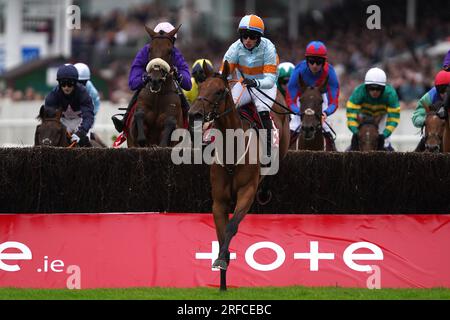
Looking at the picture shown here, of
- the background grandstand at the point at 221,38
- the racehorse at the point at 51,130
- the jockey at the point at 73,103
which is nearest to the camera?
the racehorse at the point at 51,130

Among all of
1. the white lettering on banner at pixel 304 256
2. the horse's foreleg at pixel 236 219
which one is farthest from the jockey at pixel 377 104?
the horse's foreleg at pixel 236 219

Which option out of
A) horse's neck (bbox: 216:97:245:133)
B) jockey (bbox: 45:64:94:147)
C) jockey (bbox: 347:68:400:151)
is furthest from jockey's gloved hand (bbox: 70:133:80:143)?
horse's neck (bbox: 216:97:245:133)

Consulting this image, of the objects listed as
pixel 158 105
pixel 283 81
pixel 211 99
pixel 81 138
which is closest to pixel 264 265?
pixel 211 99

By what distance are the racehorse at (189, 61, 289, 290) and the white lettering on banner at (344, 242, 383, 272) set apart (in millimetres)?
958

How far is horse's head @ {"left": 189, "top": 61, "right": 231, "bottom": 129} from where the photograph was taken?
29.9 feet

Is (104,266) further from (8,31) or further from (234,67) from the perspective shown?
(8,31)

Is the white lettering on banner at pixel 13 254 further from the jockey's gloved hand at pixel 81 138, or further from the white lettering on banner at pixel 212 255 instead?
the jockey's gloved hand at pixel 81 138

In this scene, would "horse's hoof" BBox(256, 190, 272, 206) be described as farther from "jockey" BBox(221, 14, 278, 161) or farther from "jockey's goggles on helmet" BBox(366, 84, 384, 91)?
"jockey's goggles on helmet" BBox(366, 84, 384, 91)

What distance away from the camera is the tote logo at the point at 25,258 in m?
10.1

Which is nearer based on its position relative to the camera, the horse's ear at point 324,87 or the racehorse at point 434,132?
the racehorse at point 434,132

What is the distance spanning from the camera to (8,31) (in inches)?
971

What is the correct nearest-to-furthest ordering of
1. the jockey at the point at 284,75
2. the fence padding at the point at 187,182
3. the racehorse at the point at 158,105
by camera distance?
the fence padding at the point at 187,182
the racehorse at the point at 158,105
the jockey at the point at 284,75

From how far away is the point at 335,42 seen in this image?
85.7 feet

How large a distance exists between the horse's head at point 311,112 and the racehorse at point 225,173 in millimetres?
2933
